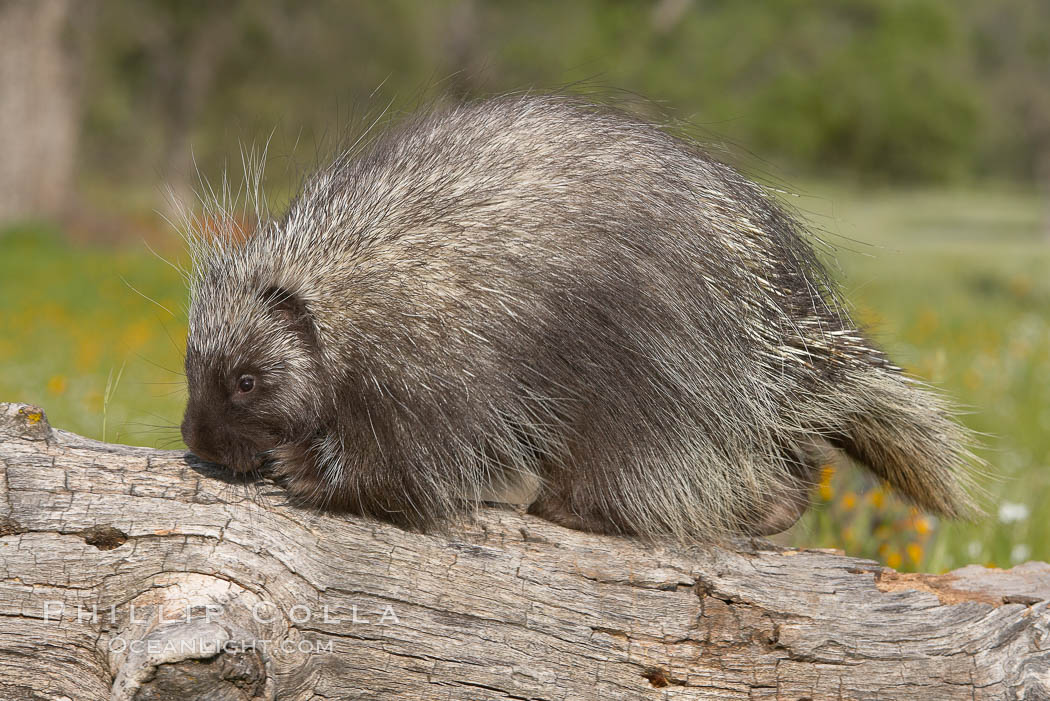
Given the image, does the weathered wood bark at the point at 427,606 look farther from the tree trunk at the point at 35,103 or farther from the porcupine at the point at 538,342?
the tree trunk at the point at 35,103

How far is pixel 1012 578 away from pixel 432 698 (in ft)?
5.00

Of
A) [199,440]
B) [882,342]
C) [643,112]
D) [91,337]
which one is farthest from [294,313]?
[91,337]

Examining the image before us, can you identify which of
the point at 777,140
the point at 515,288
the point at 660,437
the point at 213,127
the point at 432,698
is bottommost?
the point at 432,698

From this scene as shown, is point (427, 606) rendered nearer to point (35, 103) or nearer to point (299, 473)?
point (299, 473)

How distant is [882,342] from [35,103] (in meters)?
11.3

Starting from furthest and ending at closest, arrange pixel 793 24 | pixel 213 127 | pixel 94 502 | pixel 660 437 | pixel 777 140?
pixel 777 140 → pixel 793 24 → pixel 213 127 → pixel 660 437 → pixel 94 502

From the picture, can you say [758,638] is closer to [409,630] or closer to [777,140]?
[409,630]

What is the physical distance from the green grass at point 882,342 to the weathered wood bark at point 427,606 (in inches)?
26.2

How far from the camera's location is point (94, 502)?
2.17 metres

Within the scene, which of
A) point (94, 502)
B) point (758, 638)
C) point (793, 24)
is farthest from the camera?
point (793, 24)

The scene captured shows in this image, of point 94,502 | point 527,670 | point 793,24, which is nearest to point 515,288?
point 527,670

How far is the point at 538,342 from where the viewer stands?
2.36 m

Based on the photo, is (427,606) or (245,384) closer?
(427,606)

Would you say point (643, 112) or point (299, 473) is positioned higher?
point (643, 112)
